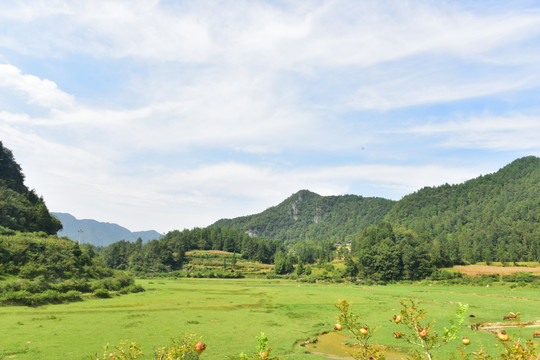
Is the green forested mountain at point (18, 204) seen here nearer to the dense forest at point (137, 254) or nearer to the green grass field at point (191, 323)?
the dense forest at point (137, 254)

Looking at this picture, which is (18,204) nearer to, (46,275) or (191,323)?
(46,275)

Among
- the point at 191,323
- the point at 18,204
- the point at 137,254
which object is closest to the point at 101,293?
the point at 191,323

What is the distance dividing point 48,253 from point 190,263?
93997mm

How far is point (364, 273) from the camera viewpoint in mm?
107812

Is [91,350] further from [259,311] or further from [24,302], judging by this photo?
[24,302]

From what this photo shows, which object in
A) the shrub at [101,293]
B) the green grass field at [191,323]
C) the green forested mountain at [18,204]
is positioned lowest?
the shrub at [101,293]

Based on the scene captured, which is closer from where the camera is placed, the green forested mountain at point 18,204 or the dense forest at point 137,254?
the dense forest at point 137,254

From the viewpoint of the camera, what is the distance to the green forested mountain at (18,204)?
8012cm

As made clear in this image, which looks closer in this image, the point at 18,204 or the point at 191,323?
the point at 191,323

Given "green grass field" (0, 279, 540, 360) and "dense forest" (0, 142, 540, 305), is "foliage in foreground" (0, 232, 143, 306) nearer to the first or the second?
"dense forest" (0, 142, 540, 305)

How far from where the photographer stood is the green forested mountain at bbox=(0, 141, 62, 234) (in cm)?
8012

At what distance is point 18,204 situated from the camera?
280 ft

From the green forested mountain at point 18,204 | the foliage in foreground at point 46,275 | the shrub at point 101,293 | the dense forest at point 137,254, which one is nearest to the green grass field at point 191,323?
the foliage in foreground at point 46,275

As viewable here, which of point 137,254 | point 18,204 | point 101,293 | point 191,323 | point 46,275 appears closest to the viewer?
point 191,323
